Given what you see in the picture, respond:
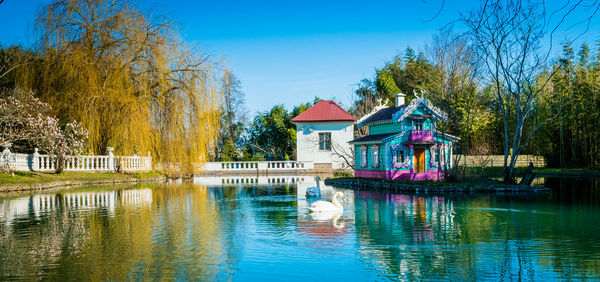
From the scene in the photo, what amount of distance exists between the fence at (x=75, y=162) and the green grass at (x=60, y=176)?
642 mm

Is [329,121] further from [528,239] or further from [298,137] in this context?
[528,239]

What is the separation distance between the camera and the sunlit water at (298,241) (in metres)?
7.86

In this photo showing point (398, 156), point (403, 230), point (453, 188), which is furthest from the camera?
point (398, 156)

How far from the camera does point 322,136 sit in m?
45.3

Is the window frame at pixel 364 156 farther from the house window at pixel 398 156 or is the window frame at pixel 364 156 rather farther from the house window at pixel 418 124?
the house window at pixel 418 124

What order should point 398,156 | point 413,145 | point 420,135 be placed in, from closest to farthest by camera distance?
point 420,135 < point 413,145 < point 398,156

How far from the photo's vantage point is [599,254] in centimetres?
888

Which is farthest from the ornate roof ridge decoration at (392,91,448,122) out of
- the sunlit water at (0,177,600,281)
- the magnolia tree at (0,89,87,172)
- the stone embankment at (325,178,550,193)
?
the magnolia tree at (0,89,87,172)

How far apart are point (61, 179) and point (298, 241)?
19787 mm

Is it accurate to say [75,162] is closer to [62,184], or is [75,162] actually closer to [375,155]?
[62,184]

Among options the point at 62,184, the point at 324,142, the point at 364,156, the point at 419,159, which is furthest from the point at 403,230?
the point at 324,142

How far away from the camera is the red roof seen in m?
44.7

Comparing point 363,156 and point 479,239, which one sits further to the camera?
point 363,156

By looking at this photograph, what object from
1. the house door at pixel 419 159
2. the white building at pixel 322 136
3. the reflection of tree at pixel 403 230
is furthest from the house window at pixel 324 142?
the reflection of tree at pixel 403 230
